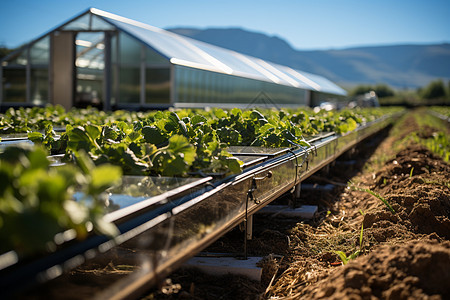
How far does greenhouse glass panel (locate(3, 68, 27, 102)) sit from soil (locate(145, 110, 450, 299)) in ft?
46.1

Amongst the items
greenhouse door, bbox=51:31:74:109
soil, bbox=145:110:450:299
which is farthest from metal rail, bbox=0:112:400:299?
greenhouse door, bbox=51:31:74:109

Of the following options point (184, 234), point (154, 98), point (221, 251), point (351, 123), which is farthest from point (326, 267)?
point (154, 98)

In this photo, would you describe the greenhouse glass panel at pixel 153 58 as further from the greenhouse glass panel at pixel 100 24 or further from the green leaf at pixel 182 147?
the green leaf at pixel 182 147

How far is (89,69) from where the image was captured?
18.0 metres

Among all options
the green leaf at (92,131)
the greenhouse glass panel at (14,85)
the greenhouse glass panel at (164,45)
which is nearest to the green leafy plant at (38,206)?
the green leaf at (92,131)

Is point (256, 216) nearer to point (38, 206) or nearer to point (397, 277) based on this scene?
point (397, 277)

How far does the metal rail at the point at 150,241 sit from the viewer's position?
4.53ft

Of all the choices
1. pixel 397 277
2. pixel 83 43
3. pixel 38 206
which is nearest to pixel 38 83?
pixel 83 43

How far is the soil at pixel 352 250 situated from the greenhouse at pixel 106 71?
10312mm

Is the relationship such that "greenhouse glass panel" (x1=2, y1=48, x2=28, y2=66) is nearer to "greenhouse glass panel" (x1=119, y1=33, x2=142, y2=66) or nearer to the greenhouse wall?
the greenhouse wall

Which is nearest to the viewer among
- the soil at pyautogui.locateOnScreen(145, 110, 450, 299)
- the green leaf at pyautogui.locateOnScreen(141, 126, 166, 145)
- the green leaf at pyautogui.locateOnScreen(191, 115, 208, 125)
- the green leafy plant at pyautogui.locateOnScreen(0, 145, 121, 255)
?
the green leafy plant at pyautogui.locateOnScreen(0, 145, 121, 255)

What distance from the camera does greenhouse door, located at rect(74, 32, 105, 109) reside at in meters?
17.2

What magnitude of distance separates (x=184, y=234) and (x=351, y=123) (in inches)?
247

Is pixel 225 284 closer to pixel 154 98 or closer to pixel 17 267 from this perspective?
pixel 17 267
